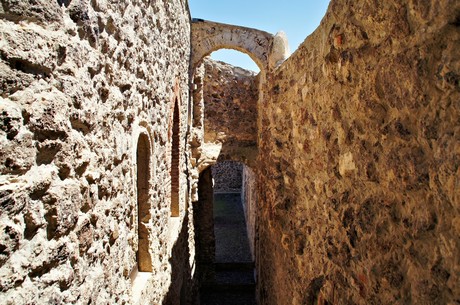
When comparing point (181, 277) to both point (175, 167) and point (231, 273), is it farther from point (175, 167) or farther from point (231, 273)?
point (231, 273)

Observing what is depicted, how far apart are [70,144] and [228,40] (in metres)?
6.19

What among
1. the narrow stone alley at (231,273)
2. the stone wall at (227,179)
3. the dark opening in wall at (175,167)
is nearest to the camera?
the dark opening in wall at (175,167)

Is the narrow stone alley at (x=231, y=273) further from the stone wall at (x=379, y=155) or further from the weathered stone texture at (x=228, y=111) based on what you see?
the stone wall at (x=379, y=155)

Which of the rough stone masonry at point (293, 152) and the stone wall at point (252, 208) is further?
the stone wall at point (252, 208)

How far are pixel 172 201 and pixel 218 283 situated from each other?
4461mm

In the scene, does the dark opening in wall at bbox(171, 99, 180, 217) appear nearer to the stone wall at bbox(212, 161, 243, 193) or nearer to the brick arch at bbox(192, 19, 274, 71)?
the brick arch at bbox(192, 19, 274, 71)

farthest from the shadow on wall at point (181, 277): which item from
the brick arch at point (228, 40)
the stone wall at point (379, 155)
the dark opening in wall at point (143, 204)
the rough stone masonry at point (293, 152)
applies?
the brick arch at point (228, 40)

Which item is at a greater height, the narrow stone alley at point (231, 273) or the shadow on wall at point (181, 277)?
the shadow on wall at point (181, 277)

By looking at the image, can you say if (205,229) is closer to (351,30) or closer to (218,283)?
(218,283)

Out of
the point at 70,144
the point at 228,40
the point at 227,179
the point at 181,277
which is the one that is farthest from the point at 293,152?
the point at 227,179

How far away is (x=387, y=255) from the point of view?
1.58 m

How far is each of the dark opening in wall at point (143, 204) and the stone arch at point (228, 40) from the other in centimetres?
399

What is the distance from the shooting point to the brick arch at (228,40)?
7012 millimetres

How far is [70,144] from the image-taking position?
157 centimetres
